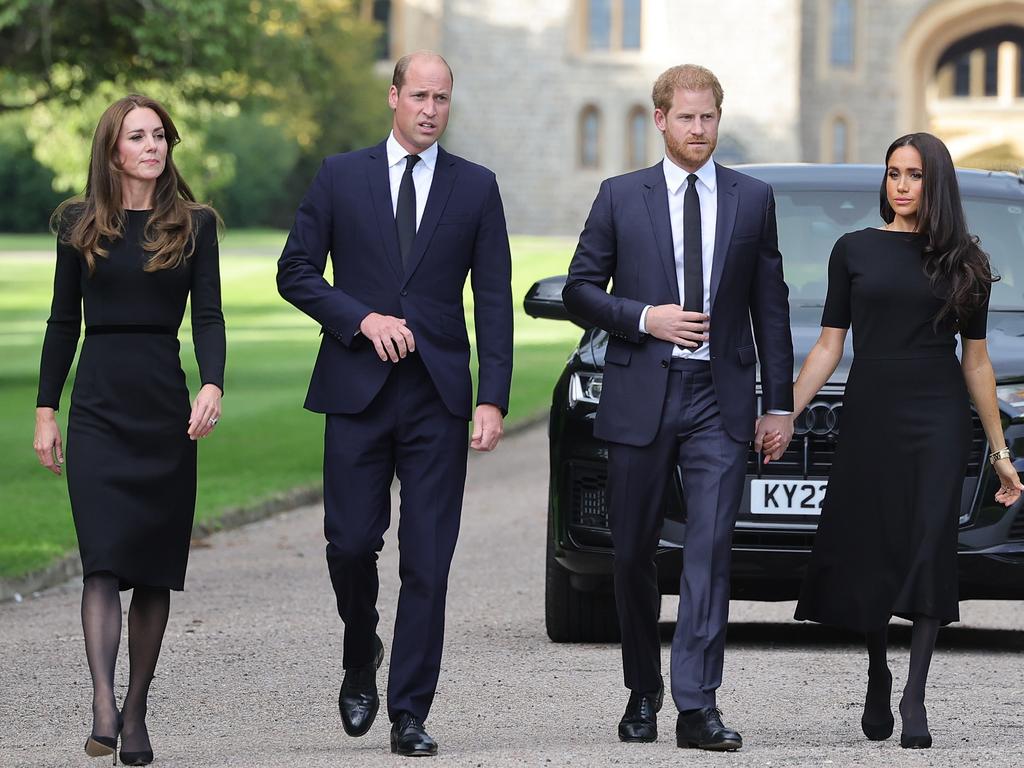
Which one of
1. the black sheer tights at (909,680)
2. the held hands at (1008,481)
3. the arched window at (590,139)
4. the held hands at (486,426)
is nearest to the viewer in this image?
the black sheer tights at (909,680)

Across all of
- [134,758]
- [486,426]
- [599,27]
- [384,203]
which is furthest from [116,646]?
[599,27]

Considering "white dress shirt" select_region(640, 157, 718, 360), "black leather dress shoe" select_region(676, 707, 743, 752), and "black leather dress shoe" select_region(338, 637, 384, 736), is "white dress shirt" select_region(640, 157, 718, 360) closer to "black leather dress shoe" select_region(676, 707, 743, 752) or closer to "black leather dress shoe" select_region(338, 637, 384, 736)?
"black leather dress shoe" select_region(676, 707, 743, 752)

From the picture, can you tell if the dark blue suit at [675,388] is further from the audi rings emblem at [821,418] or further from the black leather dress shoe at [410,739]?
the audi rings emblem at [821,418]

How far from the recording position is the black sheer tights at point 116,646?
572 cm

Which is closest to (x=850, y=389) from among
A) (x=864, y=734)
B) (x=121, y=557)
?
(x=864, y=734)

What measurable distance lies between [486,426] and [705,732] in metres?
1.06

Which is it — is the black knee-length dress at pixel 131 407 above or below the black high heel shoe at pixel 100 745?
above

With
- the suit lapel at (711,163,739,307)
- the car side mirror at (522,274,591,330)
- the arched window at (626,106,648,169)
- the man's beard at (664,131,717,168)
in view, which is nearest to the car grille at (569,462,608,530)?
the car side mirror at (522,274,591,330)

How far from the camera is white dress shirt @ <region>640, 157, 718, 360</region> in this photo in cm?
611

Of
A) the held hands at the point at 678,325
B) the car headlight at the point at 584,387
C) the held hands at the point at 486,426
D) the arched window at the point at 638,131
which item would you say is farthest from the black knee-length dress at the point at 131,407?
the arched window at the point at 638,131

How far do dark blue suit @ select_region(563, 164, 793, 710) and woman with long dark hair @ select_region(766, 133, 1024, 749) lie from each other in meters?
0.23

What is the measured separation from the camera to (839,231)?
8.55m

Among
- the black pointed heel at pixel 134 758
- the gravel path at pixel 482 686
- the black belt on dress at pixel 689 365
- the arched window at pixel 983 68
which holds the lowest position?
the gravel path at pixel 482 686

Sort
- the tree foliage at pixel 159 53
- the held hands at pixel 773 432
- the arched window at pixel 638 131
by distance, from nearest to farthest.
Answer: the held hands at pixel 773 432 < the tree foliage at pixel 159 53 < the arched window at pixel 638 131
